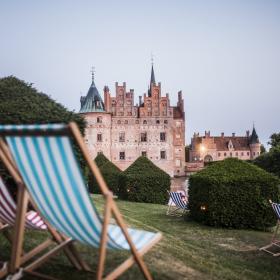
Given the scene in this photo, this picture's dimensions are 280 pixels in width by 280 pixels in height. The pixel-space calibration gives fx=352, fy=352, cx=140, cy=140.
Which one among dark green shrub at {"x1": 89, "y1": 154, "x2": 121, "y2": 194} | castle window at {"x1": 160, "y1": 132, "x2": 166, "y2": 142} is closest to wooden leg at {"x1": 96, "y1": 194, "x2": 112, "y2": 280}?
dark green shrub at {"x1": 89, "y1": 154, "x2": 121, "y2": 194}

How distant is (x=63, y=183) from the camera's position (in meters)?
2.33

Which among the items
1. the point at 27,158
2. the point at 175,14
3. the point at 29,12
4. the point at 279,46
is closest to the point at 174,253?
the point at 27,158

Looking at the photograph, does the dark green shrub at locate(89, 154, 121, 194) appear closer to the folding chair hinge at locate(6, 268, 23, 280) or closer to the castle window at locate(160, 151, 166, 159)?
the folding chair hinge at locate(6, 268, 23, 280)

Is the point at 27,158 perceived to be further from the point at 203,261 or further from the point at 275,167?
the point at 275,167

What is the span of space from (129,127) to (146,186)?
1078 inches

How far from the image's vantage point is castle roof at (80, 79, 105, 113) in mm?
42844

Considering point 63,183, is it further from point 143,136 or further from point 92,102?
point 92,102

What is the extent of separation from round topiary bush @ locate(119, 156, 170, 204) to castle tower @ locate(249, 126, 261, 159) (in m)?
57.4

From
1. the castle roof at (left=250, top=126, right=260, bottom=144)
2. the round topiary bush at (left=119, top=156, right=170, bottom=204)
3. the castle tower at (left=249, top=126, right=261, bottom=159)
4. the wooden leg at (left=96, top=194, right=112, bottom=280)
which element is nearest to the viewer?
the wooden leg at (left=96, top=194, right=112, bottom=280)

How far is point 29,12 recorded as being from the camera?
249ft

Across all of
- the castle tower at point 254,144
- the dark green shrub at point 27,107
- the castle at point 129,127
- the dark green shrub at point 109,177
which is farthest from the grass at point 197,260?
the castle tower at point 254,144

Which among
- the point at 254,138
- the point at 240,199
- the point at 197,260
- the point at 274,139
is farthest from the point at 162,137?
the point at 197,260

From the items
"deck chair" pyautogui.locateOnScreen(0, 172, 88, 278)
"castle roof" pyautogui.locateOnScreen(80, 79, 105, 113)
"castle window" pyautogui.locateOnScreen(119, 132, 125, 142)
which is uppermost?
"castle roof" pyautogui.locateOnScreen(80, 79, 105, 113)

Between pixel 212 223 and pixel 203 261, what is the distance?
3.99 meters
